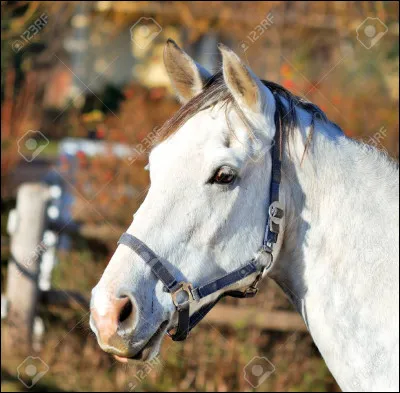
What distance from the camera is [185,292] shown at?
264cm

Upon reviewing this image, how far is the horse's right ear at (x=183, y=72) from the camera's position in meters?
2.99

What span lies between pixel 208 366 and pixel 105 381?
80 centimetres

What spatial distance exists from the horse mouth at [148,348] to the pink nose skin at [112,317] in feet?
0.40

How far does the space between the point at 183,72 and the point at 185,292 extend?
97 cm

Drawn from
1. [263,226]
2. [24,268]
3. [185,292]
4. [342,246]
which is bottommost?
[24,268]

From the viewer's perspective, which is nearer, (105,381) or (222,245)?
(222,245)

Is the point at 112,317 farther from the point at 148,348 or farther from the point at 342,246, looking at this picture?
the point at 342,246

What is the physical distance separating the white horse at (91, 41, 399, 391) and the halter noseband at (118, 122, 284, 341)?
23 millimetres

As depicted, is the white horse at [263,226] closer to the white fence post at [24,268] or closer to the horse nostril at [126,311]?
the horse nostril at [126,311]

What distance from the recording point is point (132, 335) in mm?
2518

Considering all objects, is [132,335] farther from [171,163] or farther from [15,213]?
[15,213]

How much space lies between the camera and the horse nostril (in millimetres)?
2492

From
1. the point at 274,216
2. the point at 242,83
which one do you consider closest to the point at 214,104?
the point at 242,83

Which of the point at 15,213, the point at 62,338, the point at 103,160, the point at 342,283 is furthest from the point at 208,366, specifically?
the point at 342,283
